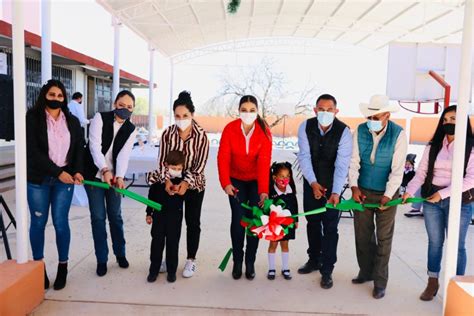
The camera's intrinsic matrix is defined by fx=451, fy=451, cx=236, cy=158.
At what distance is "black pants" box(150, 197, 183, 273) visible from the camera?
364 centimetres

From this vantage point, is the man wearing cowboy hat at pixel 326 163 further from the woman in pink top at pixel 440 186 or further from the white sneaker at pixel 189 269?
the white sneaker at pixel 189 269

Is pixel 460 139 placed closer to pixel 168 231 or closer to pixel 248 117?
pixel 248 117

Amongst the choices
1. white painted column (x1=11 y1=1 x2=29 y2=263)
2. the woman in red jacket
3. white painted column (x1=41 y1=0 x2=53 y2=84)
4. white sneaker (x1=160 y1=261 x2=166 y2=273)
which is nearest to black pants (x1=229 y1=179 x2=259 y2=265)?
the woman in red jacket

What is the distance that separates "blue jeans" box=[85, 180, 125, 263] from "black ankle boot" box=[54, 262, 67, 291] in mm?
335

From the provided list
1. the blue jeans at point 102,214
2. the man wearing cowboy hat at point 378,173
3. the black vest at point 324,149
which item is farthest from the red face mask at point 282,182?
the blue jeans at point 102,214

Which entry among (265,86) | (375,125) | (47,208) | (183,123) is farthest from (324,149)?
(265,86)

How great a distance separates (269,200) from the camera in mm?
3572

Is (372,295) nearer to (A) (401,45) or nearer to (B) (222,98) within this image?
(A) (401,45)

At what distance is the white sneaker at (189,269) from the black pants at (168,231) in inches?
5.5

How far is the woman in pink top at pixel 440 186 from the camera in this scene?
10.5 feet

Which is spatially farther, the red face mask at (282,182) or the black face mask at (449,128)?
the red face mask at (282,182)

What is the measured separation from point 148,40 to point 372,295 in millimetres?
16861

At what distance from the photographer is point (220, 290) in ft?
11.5

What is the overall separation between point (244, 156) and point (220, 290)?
107 centimetres
